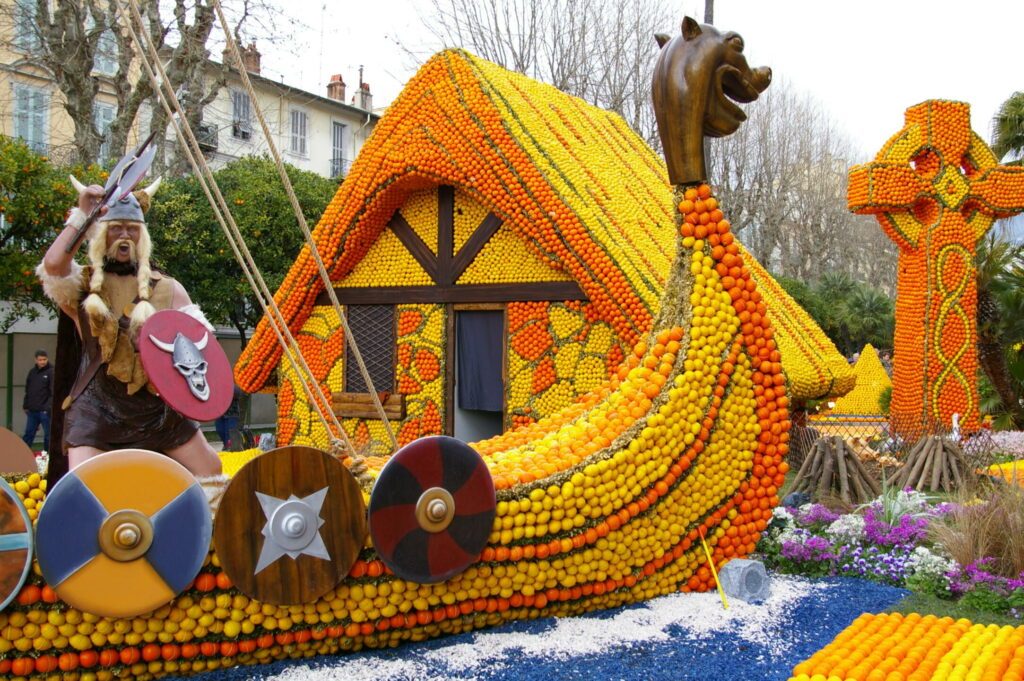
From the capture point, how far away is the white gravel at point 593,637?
361cm

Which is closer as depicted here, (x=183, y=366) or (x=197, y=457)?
(x=183, y=366)

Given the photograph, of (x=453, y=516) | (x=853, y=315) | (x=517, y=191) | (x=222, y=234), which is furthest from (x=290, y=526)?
(x=853, y=315)

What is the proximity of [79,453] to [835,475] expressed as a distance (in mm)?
7429

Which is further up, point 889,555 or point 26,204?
point 26,204

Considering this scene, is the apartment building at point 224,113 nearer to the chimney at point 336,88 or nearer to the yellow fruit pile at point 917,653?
the chimney at point 336,88

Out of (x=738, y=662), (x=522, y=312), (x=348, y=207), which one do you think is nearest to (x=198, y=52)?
(x=348, y=207)

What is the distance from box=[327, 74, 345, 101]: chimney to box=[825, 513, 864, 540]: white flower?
29246 millimetres

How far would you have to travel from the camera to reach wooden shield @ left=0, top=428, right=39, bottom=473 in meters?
4.50

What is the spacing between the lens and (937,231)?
13602 mm

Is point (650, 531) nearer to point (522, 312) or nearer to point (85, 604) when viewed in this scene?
point (85, 604)

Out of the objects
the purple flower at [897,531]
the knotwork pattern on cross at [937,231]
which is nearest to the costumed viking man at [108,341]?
the purple flower at [897,531]

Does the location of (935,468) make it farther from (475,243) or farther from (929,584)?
(475,243)

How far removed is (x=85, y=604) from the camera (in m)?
3.09

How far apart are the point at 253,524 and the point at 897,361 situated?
1326 centimetres
